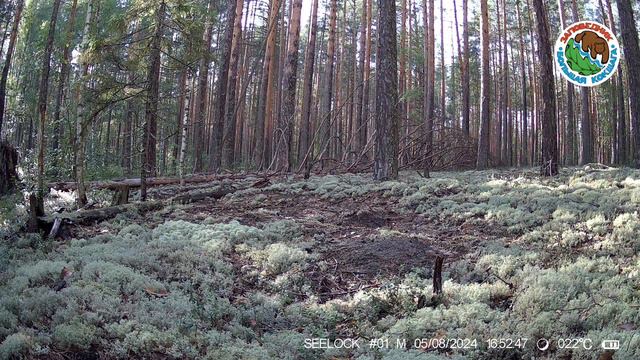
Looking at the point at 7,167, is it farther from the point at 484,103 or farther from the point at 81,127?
the point at 484,103

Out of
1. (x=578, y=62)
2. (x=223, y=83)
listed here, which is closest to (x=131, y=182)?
(x=223, y=83)

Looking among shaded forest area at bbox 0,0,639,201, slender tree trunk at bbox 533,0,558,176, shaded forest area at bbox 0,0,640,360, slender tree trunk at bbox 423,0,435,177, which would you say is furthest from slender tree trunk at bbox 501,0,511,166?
shaded forest area at bbox 0,0,640,360

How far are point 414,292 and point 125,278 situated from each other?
3.26m

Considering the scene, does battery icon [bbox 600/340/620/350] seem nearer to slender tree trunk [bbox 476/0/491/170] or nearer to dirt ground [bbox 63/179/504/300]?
dirt ground [bbox 63/179/504/300]

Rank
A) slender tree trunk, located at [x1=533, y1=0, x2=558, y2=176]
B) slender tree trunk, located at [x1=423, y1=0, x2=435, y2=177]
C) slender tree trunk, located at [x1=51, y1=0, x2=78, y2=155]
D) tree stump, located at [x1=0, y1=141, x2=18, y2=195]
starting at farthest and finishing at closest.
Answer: slender tree trunk, located at [x1=423, y1=0, x2=435, y2=177] < slender tree trunk, located at [x1=51, y1=0, x2=78, y2=155] < tree stump, located at [x1=0, y1=141, x2=18, y2=195] < slender tree trunk, located at [x1=533, y1=0, x2=558, y2=176]

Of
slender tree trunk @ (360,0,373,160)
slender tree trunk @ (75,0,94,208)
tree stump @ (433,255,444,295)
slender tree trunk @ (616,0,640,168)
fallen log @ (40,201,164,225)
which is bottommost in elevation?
tree stump @ (433,255,444,295)

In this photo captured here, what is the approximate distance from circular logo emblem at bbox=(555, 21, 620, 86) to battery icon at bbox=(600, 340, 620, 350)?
1018 centimetres

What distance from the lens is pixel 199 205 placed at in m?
10.4

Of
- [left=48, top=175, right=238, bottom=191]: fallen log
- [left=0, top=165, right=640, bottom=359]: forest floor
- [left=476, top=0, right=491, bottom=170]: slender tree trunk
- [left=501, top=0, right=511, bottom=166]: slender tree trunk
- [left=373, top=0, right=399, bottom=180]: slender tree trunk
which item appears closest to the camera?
[left=0, top=165, right=640, bottom=359]: forest floor

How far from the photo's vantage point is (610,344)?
12.3 feet

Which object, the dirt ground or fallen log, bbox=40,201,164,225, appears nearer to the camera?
the dirt ground

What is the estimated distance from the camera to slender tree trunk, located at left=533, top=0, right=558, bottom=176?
1044 cm

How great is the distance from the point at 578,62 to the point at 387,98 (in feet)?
17.8

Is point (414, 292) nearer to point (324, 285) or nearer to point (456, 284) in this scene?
point (456, 284)
